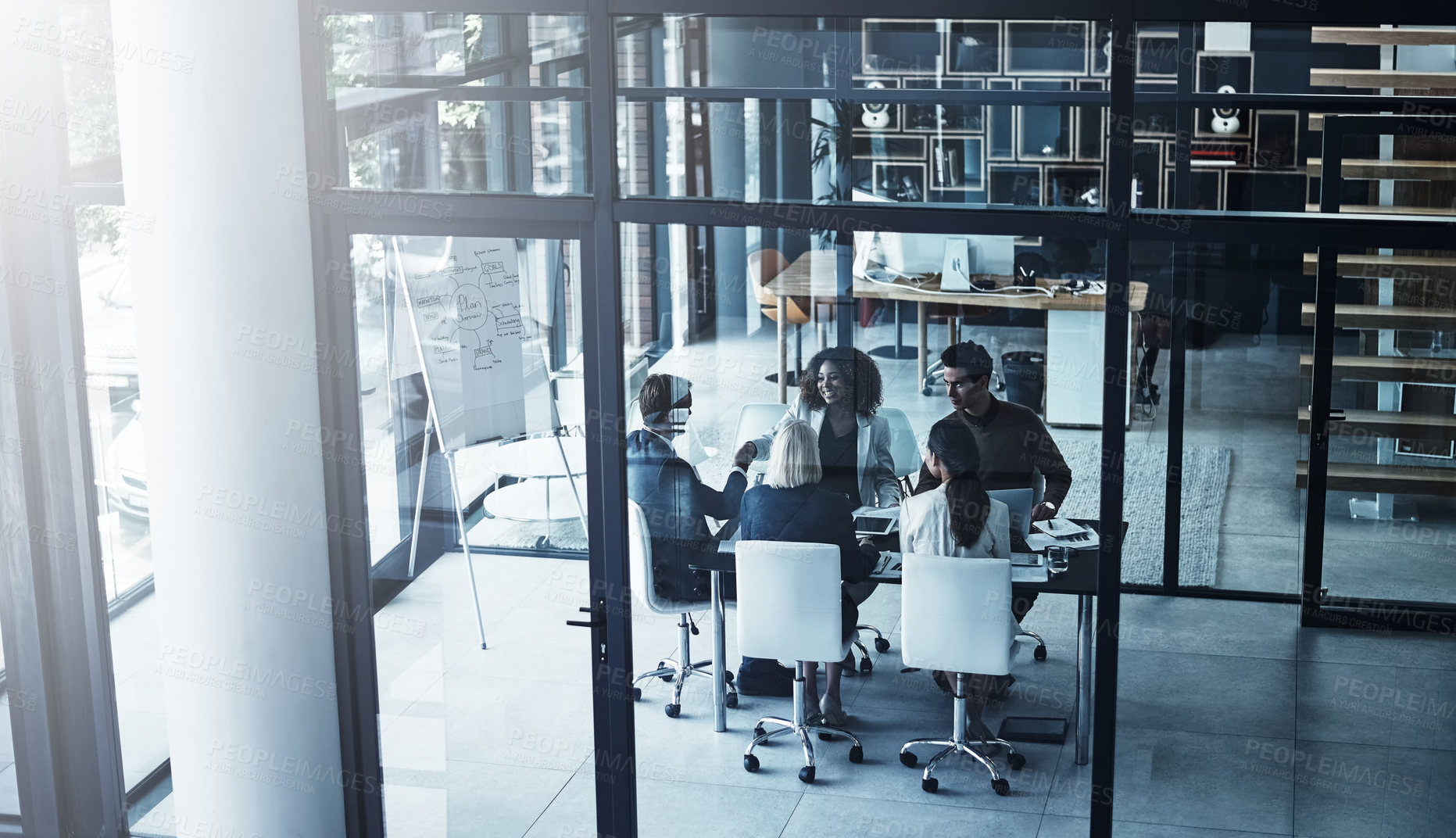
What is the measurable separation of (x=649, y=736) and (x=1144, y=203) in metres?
2.07

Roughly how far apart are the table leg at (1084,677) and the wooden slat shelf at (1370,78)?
145 centimetres

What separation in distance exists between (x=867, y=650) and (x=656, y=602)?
63 centimetres

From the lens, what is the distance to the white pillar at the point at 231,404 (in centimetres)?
394

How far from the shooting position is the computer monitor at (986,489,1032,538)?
390cm

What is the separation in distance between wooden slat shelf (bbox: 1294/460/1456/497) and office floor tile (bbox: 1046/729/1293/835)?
2.69 feet

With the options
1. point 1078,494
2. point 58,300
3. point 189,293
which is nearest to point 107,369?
point 58,300

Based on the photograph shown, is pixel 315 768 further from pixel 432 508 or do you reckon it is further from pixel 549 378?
pixel 549 378

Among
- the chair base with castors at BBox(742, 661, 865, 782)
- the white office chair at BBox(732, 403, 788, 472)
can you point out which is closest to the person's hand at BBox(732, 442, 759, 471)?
the white office chair at BBox(732, 403, 788, 472)

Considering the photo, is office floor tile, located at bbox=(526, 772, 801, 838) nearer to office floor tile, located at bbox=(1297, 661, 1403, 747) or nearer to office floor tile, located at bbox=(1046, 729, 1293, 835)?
office floor tile, located at bbox=(1046, 729, 1293, 835)

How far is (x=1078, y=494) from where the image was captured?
12.5 ft

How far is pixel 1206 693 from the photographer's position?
14.0 feet

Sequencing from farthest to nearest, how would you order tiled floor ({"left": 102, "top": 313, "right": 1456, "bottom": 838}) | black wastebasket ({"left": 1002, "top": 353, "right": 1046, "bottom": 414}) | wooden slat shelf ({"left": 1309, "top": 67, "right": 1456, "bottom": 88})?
tiled floor ({"left": 102, "top": 313, "right": 1456, "bottom": 838}) < black wastebasket ({"left": 1002, "top": 353, "right": 1046, "bottom": 414}) < wooden slat shelf ({"left": 1309, "top": 67, "right": 1456, "bottom": 88})

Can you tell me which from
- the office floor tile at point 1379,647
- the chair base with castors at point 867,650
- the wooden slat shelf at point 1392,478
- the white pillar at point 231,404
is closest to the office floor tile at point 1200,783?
the office floor tile at point 1379,647

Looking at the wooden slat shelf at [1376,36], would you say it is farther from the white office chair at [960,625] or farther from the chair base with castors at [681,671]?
the chair base with castors at [681,671]
